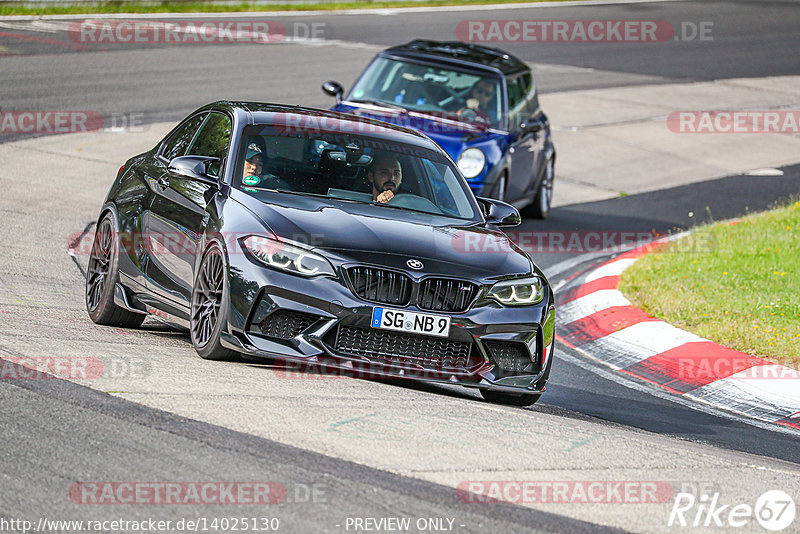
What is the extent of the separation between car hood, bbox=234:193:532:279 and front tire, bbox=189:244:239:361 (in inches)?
15.1

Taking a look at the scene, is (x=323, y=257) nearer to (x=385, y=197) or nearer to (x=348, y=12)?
(x=385, y=197)

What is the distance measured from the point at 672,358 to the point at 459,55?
21.7ft

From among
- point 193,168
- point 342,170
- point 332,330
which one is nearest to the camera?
point 332,330

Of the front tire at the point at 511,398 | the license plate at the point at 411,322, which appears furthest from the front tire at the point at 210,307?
the front tire at the point at 511,398

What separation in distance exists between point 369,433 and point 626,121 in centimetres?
1798

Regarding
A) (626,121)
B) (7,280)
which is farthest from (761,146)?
(7,280)

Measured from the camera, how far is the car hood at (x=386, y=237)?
23.4ft

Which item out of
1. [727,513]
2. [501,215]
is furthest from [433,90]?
[727,513]

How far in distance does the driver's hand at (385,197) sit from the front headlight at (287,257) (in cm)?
122

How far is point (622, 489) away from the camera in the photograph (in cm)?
546

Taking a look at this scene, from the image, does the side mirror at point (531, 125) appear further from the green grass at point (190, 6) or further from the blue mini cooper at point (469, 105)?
the green grass at point (190, 6)

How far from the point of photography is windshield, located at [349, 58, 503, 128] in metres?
14.6

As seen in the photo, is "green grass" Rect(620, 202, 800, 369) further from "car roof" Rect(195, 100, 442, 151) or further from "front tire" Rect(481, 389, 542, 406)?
"car roof" Rect(195, 100, 442, 151)

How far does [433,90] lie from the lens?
14.8 m
